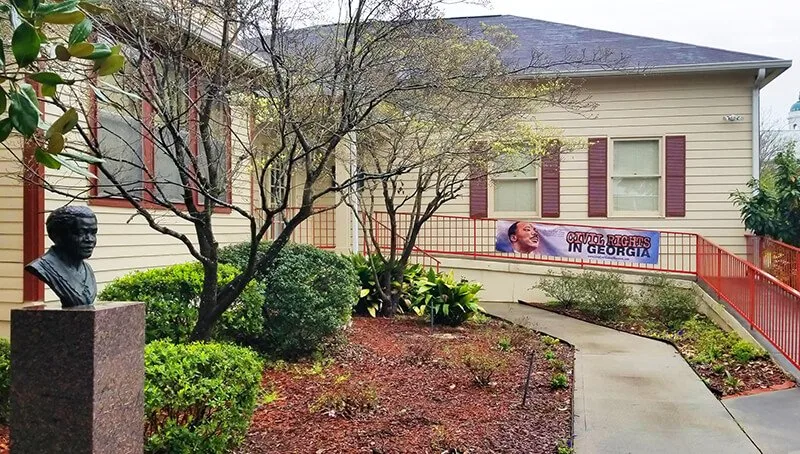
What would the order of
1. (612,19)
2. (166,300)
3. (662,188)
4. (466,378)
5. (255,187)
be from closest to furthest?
(166,300) < (466,378) < (255,187) < (662,188) < (612,19)

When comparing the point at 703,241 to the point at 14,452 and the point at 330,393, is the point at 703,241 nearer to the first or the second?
the point at 330,393

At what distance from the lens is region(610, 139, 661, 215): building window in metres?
12.0

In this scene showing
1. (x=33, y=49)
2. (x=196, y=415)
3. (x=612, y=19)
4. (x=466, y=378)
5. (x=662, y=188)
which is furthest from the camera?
(x=612, y=19)

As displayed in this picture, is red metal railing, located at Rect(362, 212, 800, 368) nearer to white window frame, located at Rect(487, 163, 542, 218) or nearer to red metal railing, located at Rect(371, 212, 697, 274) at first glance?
red metal railing, located at Rect(371, 212, 697, 274)

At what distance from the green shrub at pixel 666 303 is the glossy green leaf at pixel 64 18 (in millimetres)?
8746

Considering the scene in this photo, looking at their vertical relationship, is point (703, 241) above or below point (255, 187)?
below

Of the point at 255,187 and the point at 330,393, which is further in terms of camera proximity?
the point at 255,187

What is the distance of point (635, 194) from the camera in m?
12.1

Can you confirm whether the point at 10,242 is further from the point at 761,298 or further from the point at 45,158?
the point at 761,298

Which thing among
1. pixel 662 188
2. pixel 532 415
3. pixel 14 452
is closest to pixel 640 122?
pixel 662 188

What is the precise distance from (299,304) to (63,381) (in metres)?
3.44

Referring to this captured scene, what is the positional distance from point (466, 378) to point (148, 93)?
153 inches

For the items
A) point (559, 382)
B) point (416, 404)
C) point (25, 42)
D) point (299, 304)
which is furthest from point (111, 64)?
point (559, 382)

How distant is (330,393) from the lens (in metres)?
5.09
